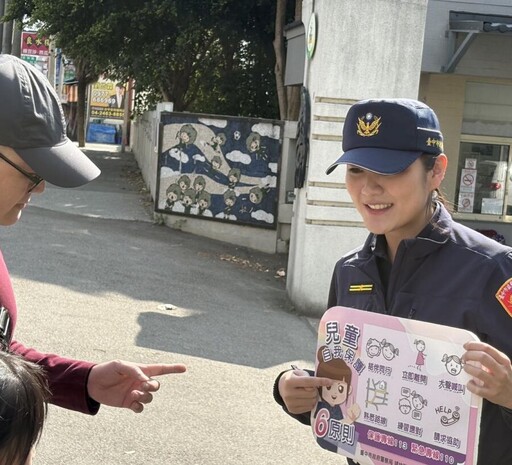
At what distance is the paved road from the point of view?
5.31 metres

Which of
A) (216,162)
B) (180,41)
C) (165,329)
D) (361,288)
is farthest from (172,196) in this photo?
(361,288)

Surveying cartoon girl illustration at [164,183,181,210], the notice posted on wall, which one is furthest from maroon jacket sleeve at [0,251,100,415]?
cartoon girl illustration at [164,183,181,210]

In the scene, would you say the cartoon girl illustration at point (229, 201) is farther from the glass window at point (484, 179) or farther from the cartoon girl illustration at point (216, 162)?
the glass window at point (484, 179)

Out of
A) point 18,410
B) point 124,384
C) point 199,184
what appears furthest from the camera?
point 199,184

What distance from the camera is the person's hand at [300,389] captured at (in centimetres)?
254

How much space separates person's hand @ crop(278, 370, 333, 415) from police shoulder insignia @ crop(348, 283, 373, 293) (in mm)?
301

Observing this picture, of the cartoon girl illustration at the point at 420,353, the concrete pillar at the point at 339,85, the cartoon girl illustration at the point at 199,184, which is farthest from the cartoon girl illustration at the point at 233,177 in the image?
the cartoon girl illustration at the point at 420,353

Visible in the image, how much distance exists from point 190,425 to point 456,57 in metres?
8.85

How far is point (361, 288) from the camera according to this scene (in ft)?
8.65

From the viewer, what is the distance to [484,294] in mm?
2340

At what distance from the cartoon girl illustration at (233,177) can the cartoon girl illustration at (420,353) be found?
10473 millimetres

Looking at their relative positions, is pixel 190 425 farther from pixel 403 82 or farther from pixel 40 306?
pixel 403 82

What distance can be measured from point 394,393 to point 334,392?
21cm

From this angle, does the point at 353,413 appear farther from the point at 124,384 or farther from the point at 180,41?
the point at 180,41
